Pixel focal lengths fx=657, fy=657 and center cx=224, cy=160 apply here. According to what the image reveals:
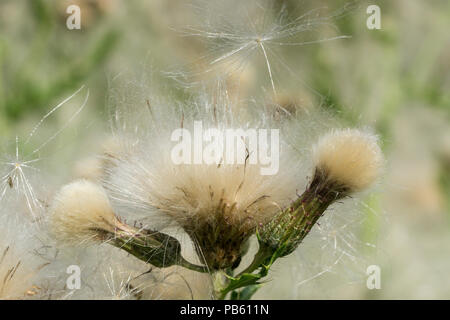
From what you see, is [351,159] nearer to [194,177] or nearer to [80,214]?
[194,177]

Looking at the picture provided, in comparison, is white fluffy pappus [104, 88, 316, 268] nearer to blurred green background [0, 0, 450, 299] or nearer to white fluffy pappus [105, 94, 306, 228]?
white fluffy pappus [105, 94, 306, 228]

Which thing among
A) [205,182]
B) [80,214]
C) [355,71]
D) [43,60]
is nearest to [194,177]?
[205,182]

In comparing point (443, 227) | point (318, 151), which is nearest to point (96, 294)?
point (318, 151)

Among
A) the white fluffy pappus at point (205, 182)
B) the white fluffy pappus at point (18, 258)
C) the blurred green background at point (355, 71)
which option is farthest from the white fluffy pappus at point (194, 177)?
the blurred green background at point (355, 71)

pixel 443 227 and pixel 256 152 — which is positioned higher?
pixel 256 152

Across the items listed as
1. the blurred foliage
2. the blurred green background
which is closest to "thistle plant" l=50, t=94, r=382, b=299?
the blurred green background

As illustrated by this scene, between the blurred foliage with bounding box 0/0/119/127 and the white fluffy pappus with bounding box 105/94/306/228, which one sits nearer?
the white fluffy pappus with bounding box 105/94/306/228

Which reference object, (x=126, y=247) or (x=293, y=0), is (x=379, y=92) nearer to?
(x=293, y=0)
